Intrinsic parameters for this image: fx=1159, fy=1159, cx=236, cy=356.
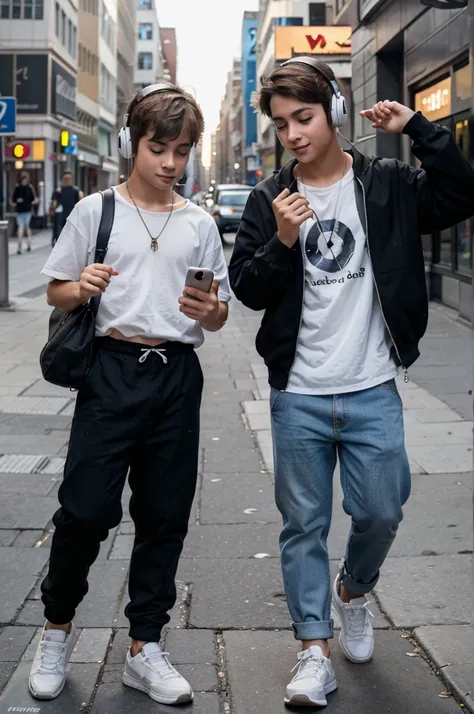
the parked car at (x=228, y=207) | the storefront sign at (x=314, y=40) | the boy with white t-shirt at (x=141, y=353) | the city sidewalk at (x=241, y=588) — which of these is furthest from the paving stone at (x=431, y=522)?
the parked car at (x=228, y=207)

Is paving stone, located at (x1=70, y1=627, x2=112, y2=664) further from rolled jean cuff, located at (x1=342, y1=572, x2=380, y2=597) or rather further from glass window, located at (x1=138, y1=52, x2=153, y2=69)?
glass window, located at (x1=138, y1=52, x2=153, y2=69)

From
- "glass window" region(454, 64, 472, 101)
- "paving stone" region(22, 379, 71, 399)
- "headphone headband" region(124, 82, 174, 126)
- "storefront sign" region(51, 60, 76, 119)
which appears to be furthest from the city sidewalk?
"storefront sign" region(51, 60, 76, 119)

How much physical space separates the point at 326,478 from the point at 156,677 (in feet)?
2.58

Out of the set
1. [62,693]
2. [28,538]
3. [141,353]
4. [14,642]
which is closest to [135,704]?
[62,693]

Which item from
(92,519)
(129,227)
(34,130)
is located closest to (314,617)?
(92,519)

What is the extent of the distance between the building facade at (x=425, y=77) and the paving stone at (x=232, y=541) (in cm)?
683

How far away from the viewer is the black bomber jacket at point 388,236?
11.1ft

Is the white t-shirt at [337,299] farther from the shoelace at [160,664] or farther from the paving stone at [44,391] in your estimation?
the paving stone at [44,391]

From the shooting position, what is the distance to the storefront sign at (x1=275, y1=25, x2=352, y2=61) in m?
24.6

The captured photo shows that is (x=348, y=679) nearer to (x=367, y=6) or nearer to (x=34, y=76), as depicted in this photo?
(x=367, y=6)

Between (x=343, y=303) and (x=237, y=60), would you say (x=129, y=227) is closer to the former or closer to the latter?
(x=343, y=303)

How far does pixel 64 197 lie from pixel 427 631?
21928mm

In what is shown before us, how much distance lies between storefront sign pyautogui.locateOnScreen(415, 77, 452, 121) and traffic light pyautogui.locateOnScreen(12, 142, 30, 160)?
9792mm

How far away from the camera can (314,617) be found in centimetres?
354
